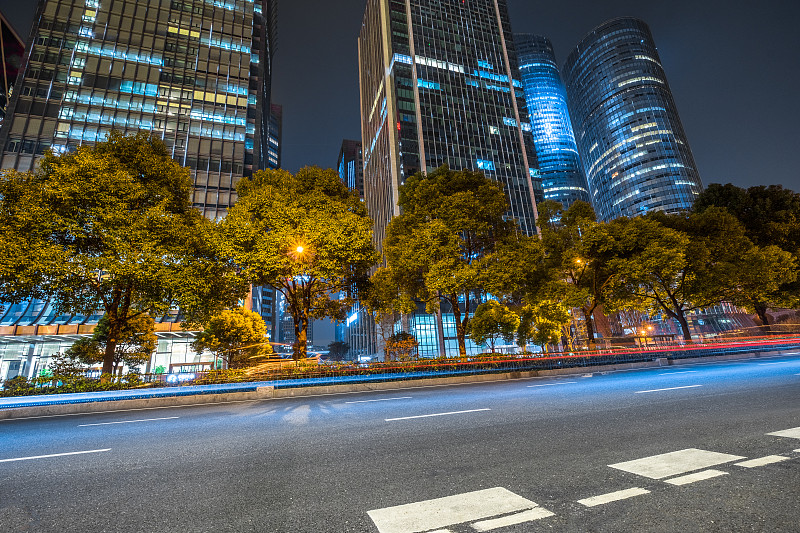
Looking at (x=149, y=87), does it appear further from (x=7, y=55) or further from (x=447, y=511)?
(x=447, y=511)

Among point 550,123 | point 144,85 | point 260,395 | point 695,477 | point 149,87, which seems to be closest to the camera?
point 695,477

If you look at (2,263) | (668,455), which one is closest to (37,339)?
(2,263)

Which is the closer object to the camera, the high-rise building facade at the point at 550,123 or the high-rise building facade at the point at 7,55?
the high-rise building facade at the point at 7,55

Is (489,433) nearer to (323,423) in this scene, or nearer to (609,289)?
(323,423)

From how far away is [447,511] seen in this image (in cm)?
276

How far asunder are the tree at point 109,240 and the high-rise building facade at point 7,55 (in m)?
73.0

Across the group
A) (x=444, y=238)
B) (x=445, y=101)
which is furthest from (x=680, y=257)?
(x=445, y=101)

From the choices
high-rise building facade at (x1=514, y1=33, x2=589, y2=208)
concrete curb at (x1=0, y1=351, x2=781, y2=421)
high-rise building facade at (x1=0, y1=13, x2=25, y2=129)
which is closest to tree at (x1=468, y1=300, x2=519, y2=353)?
concrete curb at (x1=0, y1=351, x2=781, y2=421)

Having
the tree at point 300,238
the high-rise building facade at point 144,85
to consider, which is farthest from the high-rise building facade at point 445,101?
the tree at point 300,238

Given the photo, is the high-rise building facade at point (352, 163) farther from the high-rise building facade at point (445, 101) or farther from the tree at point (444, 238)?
the tree at point (444, 238)

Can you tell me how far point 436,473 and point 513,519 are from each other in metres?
1.37

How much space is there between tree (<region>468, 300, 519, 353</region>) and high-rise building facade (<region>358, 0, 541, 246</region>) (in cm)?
4107

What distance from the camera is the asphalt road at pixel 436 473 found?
2680 mm

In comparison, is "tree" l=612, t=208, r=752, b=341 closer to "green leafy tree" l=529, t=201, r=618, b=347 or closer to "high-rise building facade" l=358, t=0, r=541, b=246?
"green leafy tree" l=529, t=201, r=618, b=347
